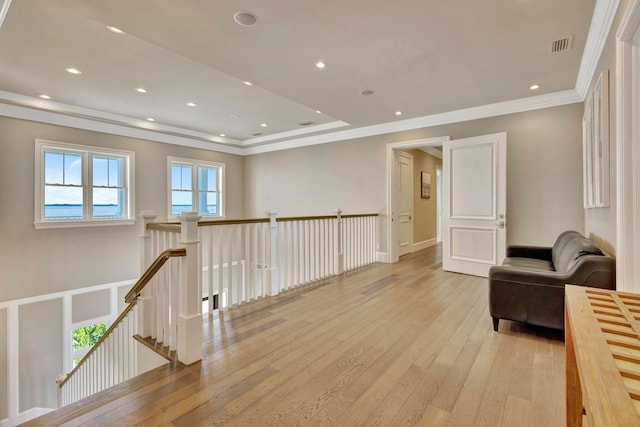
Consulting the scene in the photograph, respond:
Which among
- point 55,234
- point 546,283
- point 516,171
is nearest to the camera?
point 546,283

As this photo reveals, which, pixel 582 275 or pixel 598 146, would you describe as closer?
pixel 582 275

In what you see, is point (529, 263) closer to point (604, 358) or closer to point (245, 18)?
point (604, 358)

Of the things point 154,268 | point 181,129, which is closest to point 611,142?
point 154,268

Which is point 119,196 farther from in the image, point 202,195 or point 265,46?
point 265,46

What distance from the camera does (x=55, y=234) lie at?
4887 millimetres

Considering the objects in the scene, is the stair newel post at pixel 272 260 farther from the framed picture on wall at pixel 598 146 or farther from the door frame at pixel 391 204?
the framed picture on wall at pixel 598 146

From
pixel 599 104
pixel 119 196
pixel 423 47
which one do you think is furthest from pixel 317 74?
pixel 119 196

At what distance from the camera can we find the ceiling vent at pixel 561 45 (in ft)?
8.98

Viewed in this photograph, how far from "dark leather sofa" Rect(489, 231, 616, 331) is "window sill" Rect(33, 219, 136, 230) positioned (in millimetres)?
6245

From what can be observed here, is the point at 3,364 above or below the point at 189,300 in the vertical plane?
below

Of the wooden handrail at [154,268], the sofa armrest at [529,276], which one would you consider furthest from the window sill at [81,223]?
the sofa armrest at [529,276]

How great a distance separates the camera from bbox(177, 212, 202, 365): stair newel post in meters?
2.08

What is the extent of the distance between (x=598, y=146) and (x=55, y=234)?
745 centimetres

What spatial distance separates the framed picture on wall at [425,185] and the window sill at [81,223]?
6562 mm
